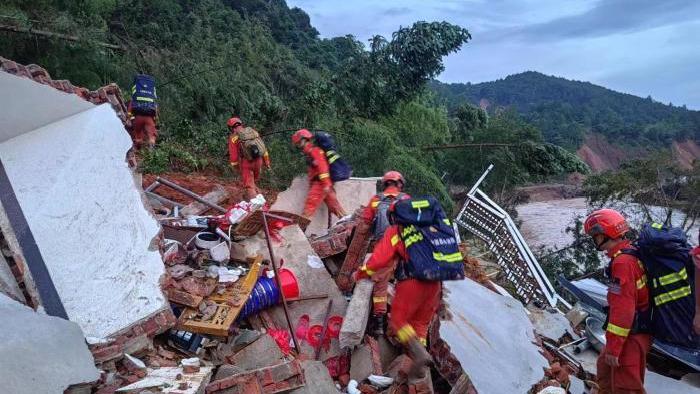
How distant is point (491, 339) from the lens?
230 inches

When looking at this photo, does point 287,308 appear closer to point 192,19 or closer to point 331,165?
point 331,165

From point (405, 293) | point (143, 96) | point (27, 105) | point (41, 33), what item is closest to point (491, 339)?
point (405, 293)

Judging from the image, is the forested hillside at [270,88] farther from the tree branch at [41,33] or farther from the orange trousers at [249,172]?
the orange trousers at [249,172]

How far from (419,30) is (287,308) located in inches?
427

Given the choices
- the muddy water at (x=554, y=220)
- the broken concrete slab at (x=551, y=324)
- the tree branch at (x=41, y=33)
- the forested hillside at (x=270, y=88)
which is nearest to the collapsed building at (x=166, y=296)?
the broken concrete slab at (x=551, y=324)

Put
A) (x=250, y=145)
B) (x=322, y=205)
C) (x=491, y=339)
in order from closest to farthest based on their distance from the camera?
1. (x=491, y=339)
2. (x=322, y=205)
3. (x=250, y=145)

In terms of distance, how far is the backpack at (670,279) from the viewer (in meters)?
4.14

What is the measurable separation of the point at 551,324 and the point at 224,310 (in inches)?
166

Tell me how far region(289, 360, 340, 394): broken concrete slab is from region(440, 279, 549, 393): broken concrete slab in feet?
4.62

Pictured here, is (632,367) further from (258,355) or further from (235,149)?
(235,149)

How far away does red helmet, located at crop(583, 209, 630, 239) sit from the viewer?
4.47 m

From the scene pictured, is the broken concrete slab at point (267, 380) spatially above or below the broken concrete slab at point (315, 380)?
above

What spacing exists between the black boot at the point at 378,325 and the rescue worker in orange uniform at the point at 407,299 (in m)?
0.35

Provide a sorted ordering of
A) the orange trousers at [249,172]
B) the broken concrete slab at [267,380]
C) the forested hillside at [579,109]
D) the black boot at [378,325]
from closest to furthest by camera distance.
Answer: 1. the broken concrete slab at [267,380]
2. the black boot at [378,325]
3. the orange trousers at [249,172]
4. the forested hillside at [579,109]
